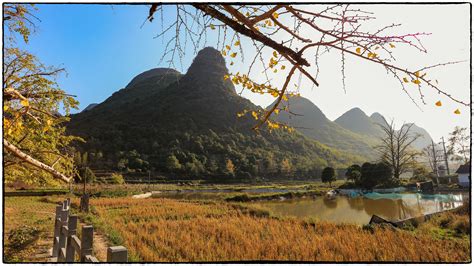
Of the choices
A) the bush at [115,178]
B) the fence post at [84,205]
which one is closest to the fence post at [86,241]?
the fence post at [84,205]

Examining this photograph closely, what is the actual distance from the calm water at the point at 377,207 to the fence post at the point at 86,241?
645cm

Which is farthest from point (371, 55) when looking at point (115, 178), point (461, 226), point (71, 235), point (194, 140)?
point (194, 140)

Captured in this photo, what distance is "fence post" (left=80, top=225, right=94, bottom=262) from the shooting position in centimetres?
219

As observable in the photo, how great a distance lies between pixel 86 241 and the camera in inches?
86.9

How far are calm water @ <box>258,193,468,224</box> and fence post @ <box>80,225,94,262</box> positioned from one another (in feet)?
21.2

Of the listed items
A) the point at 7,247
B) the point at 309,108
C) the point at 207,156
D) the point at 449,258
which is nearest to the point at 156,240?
the point at 7,247

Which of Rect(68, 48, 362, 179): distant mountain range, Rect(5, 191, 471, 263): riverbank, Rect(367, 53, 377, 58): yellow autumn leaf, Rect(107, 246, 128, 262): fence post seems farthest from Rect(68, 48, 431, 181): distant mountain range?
Rect(367, 53, 377, 58): yellow autumn leaf

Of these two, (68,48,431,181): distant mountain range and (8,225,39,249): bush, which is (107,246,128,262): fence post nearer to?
(8,225,39,249): bush

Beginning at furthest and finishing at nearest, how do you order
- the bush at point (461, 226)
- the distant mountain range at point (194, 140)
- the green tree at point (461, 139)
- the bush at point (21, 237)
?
the distant mountain range at point (194, 140) < the bush at point (461, 226) < the bush at point (21, 237) < the green tree at point (461, 139)

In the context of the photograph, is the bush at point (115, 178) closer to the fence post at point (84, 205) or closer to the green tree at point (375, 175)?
the fence post at point (84, 205)

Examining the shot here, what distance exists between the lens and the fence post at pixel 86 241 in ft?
7.18

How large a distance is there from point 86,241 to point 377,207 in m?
10.3

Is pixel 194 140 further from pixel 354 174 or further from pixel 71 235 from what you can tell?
pixel 71 235

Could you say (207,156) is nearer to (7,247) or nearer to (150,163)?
(150,163)
